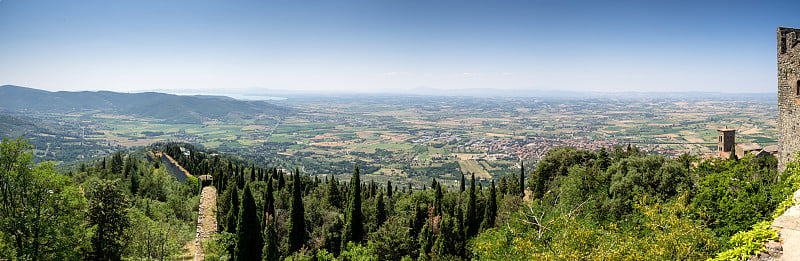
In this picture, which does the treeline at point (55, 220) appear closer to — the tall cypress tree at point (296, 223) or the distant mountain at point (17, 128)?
Result: the tall cypress tree at point (296, 223)

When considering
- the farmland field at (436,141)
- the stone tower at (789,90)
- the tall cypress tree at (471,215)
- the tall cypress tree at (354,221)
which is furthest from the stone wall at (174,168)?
the stone tower at (789,90)

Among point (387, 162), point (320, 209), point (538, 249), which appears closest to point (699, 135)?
point (387, 162)

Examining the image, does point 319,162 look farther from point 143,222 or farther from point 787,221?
point 787,221

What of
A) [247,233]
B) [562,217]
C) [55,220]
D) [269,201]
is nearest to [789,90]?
[562,217]

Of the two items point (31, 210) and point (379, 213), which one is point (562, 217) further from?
point (379, 213)

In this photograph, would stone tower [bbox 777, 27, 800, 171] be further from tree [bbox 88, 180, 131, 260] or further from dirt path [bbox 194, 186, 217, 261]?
tree [bbox 88, 180, 131, 260]

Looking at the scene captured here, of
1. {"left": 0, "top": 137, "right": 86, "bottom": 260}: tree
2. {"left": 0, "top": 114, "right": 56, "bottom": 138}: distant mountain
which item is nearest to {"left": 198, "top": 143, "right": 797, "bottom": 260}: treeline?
{"left": 0, "top": 137, "right": 86, "bottom": 260}: tree

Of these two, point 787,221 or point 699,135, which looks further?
point 699,135
